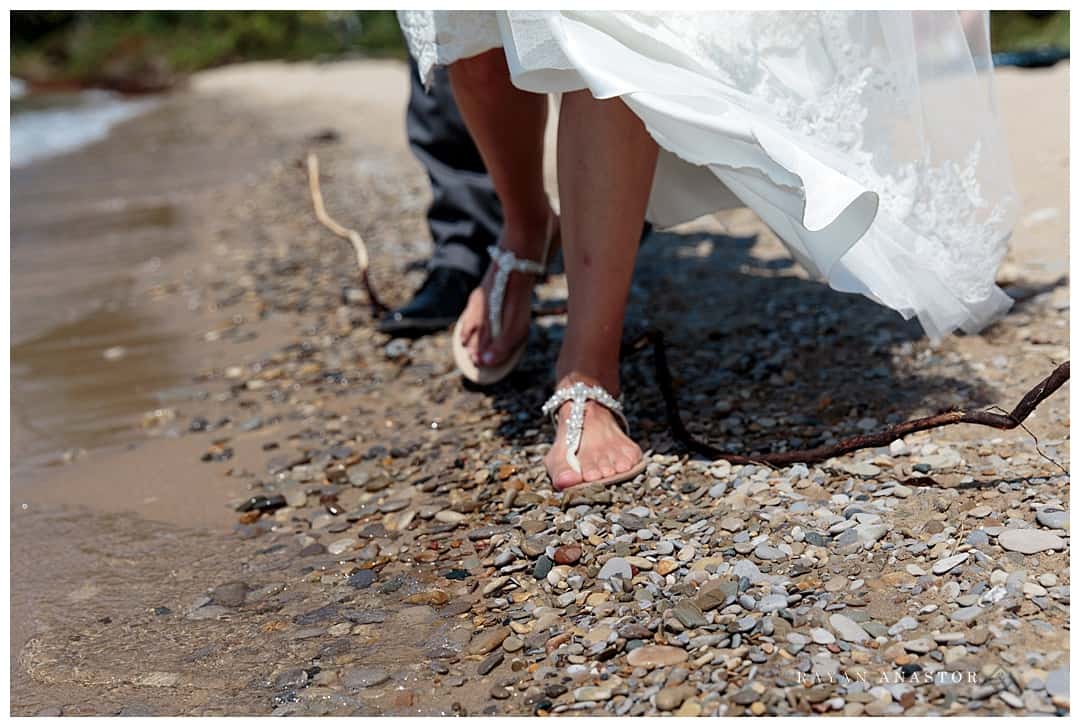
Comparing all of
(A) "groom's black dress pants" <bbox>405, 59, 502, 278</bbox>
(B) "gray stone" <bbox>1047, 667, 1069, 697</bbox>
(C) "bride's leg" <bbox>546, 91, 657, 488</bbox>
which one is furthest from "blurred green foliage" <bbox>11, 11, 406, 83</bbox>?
(B) "gray stone" <bbox>1047, 667, 1069, 697</bbox>

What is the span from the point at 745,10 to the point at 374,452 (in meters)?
1.07

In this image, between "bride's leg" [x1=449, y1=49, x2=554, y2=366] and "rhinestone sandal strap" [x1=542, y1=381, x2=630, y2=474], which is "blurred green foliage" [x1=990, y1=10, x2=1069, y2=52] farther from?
"rhinestone sandal strap" [x1=542, y1=381, x2=630, y2=474]

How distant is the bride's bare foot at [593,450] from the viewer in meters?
1.82

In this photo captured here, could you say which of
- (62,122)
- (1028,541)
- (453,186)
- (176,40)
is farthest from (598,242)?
(176,40)

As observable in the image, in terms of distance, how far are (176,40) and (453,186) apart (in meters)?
32.6

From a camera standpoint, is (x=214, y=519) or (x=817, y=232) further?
(x=214, y=519)

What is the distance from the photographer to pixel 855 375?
2201mm

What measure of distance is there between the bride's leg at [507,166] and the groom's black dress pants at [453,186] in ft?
1.46

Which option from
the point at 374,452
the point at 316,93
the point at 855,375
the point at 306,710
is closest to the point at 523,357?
the point at 374,452

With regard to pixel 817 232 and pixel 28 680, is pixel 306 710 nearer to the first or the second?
pixel 28 680

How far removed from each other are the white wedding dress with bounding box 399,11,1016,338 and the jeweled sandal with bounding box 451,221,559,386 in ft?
1.43

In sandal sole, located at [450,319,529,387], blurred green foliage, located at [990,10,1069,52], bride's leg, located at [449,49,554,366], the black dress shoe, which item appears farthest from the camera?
blurred green foliage, located at [990,10,1069,52]

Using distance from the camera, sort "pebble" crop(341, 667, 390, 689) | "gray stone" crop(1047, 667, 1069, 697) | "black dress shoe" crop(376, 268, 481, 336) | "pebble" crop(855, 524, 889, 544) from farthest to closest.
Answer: "black dress shoe" crop(376, 268, 481, 336)
"pebble" crop(855, 524, 889, 544)
"pebble" crop(341, 667, 390, 689)
"gray stone" crop(1047, 667, 1069, 697)

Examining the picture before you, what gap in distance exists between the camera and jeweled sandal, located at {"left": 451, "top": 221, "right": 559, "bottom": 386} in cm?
235
